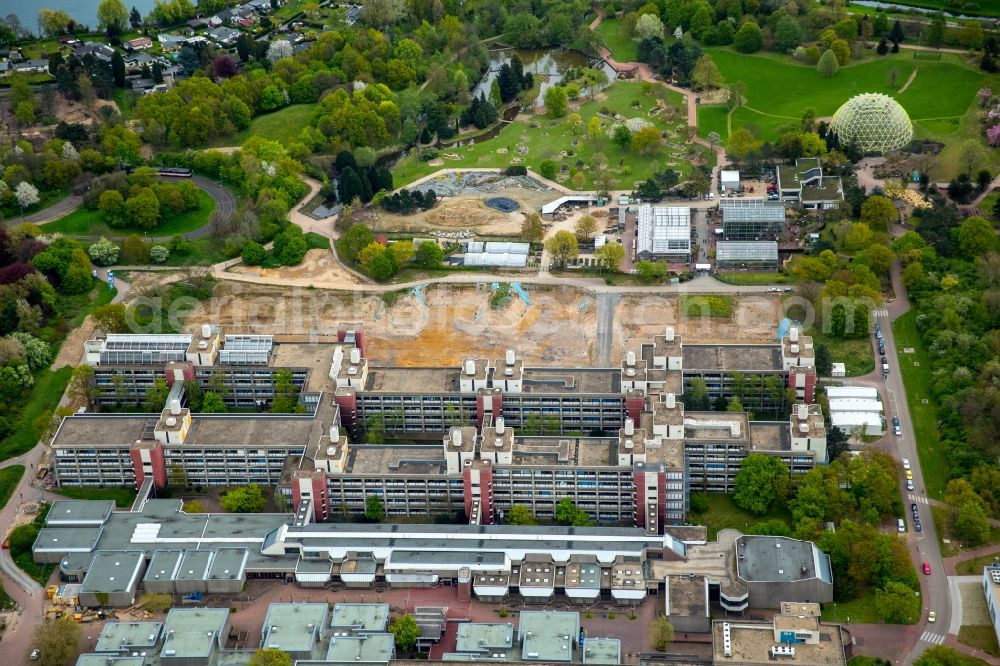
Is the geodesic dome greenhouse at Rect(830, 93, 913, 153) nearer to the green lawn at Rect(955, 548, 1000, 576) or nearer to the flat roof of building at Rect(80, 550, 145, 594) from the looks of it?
the green lawn at Rect(955, 548, 1000, 576)

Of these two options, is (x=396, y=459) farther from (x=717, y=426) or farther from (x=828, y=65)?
(x=828, y=65)

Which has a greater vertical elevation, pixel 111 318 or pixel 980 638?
pixel 111 318

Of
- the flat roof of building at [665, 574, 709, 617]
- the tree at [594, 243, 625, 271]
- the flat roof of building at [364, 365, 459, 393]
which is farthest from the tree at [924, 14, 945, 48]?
the flat roof of building at [665, 574, 709, 617]

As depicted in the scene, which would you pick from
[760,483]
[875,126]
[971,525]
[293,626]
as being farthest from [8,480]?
[875,126]

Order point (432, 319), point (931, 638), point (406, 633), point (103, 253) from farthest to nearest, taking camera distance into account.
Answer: point (103, 253), point (432, 319), point (406, 633), point (931, 638)

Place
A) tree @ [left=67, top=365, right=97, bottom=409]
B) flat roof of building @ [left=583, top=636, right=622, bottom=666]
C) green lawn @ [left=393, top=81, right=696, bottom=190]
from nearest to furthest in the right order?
1. flat roof of building @ [left=583, top=636, right=622, bottom=666]
2. tree @ [left=67, top=365, right=97, bottom=409]
3. green lawn @ [left=393, top=81, right=696, bottom=190]

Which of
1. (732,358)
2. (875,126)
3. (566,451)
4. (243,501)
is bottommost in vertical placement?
(243,501)

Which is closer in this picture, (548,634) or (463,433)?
(548,634)
